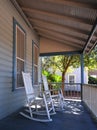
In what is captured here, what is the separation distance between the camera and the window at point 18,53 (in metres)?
5.89

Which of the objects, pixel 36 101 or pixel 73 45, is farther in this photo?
pixel 73 45

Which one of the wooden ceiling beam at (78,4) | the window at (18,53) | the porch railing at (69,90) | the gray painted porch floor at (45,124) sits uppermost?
the wooden ceiling beam at (78,4)

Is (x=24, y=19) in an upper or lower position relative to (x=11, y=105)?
upper

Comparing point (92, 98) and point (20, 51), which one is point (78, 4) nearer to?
point (92, 98)

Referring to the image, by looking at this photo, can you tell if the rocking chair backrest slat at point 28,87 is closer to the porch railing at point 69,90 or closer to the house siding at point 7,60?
the house siding at point 7,60

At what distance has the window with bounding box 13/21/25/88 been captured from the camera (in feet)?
19.3

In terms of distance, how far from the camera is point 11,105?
18.4 ft

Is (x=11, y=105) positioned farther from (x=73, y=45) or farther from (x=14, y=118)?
(x=73, y=45)

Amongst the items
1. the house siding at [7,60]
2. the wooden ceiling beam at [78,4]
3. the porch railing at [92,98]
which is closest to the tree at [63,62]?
the porch railing at [92,98]

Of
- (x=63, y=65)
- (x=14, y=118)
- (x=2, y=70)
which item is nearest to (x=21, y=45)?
(x=2, y=70)

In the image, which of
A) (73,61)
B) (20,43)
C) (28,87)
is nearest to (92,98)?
(28,87)

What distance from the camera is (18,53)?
20.9 feet

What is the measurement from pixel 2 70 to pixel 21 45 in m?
1.99

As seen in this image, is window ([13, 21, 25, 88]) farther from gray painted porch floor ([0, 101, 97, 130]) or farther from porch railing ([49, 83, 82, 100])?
porch railing ([49, 83, 82, 100])
